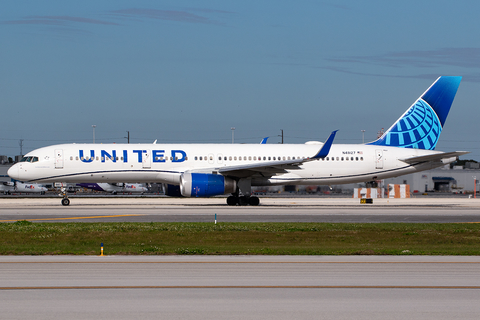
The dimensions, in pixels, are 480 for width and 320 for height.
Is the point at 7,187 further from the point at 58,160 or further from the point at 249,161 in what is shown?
the point at 249,161

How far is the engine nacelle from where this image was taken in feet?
119

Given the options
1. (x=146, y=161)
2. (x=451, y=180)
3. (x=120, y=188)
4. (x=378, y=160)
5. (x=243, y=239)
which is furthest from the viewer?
(x=451, y=180)

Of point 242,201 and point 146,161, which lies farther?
point 242,201

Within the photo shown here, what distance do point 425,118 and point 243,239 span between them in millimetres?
29891

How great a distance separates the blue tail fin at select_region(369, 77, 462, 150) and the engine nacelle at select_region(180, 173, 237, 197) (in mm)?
15577

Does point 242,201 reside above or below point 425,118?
below

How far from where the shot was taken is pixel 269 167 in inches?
1479

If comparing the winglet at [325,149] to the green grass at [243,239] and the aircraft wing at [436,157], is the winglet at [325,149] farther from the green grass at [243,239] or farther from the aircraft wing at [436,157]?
the green grass at [243,239]

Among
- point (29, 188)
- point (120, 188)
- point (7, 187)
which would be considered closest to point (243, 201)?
point (120, 188)
